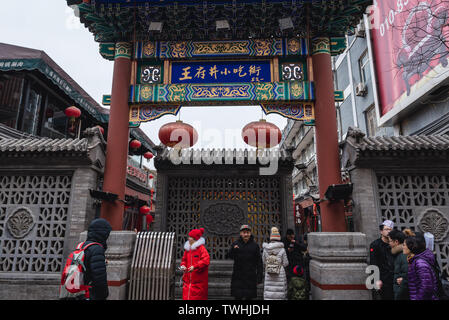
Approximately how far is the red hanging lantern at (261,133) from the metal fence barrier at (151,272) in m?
3.07

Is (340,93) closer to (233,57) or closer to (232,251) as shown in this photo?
(233,57)

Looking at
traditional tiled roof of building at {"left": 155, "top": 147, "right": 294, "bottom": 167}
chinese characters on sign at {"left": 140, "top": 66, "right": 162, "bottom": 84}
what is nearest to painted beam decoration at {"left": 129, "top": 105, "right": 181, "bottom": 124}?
chinese characters on sign at {"left": 140, "top": 66, "right": 162, "bottom": 84}

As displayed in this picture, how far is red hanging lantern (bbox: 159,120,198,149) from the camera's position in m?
6.77

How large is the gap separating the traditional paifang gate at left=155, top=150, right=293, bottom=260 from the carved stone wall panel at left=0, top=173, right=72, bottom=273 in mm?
2699

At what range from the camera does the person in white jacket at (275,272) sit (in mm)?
4688

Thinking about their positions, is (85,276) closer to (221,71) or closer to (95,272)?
(95,272)

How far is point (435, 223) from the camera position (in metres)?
5.32

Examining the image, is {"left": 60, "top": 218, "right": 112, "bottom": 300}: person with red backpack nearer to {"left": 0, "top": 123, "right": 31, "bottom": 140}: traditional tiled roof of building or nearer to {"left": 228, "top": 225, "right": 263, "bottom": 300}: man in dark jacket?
{"left": 228, "top": 225, "right": 263, "bottom": 300}: man in dark jacket

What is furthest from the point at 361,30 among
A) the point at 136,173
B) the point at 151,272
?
the point at 136,173

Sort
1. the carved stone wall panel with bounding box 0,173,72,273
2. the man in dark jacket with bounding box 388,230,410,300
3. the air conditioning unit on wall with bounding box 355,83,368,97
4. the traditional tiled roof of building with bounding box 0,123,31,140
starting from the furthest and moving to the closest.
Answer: the air conditioning unit on wall with bounding box 355,83,368,97
the traditional tiled roof of building with bounding box 0,123,31,140
the carved stone wall panel with bounding box 0,173,72,273
the man in dark jacket with bounding box 388,230,410,300

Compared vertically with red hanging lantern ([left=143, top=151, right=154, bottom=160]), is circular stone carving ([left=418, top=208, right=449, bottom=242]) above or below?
below

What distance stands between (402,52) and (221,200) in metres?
7.59

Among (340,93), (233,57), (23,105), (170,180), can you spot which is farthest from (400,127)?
(23,105)

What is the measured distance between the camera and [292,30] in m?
6.12
